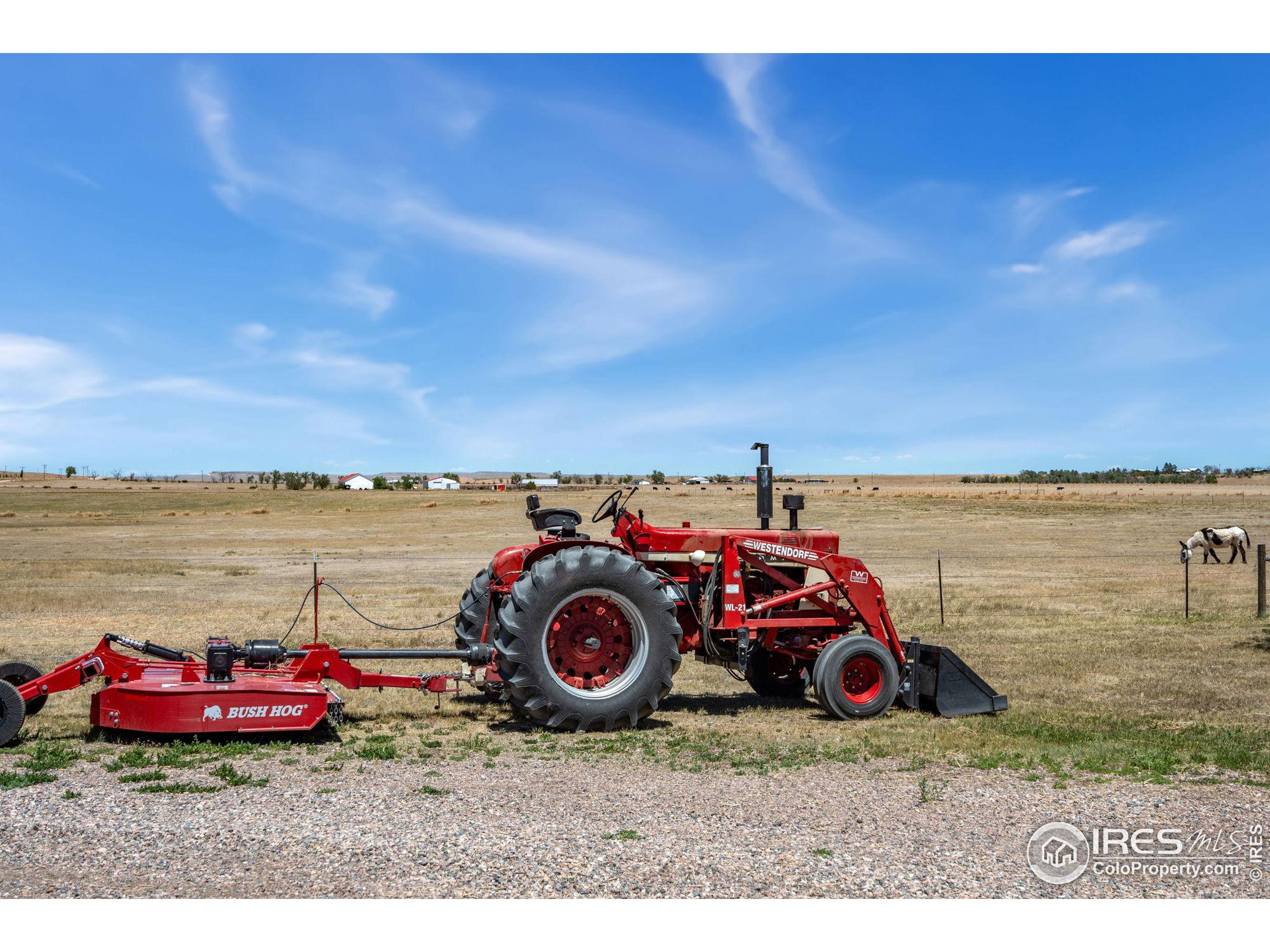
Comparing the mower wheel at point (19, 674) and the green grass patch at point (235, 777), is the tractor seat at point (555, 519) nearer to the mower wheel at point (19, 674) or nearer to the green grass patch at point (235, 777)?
the green grass patch at point (235, 777)

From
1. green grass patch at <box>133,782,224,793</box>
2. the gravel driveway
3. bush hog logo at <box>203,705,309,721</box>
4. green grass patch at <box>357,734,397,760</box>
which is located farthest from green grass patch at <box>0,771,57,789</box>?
green grass patch at <box>357,734,397,760</box>

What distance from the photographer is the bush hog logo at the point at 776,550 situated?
390 inches

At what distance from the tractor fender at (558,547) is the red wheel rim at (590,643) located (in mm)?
649

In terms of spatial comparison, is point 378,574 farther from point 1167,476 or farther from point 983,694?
point 1167,476

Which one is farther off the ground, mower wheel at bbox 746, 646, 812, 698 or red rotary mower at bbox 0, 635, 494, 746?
red rotary mower at bbox 0, 635, 494, 746

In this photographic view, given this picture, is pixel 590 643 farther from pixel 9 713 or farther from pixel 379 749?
pixel 9 713

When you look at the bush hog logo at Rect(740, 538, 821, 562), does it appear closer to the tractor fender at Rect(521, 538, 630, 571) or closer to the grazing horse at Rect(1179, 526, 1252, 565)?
→ the tractor fender at Rect(521, 538, 630, 571)

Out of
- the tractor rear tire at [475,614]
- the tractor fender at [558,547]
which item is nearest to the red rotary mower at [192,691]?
the tractor fender at [558,547]

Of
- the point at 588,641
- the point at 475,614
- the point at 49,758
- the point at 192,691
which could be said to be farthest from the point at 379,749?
the point at 475,614

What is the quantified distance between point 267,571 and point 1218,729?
25.2 m

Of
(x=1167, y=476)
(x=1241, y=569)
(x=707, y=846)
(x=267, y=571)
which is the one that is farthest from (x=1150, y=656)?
(x=1167, y=476)

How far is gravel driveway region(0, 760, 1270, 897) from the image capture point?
506cm

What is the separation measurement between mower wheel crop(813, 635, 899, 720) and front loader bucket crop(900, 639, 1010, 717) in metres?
0.25

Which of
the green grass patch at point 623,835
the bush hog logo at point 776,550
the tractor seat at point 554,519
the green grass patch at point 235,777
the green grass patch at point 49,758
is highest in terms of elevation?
the tractor seat at point 554,519
